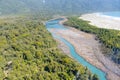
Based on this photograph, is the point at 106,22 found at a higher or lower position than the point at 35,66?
lower

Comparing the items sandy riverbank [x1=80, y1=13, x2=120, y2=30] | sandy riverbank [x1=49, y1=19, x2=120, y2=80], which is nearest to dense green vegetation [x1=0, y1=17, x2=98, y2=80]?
sandy riverbank [x1=49, y1=19, x2=120, y2=80]

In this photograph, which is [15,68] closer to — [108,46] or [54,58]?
[54,58]

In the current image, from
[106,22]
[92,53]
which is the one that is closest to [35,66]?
[92,53]

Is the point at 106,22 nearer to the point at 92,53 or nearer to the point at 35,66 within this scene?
the point at 92,53

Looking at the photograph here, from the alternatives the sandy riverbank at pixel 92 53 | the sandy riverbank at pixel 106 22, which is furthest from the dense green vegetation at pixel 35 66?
the sandy riverbank at pixel 106 22

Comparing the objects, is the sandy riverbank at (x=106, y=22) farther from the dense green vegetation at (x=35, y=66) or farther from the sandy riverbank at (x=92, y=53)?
the dense green vegetation at (x=35, y=66)

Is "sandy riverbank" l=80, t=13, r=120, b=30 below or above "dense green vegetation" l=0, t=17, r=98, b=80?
below

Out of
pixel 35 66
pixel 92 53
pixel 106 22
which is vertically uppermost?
pixel 35 66

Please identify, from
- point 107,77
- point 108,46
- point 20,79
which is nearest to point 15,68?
point 20,79

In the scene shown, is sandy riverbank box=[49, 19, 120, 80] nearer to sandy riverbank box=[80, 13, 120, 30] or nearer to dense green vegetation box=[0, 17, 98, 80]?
dense green vegetation box=[0, 17, 98, 80]
